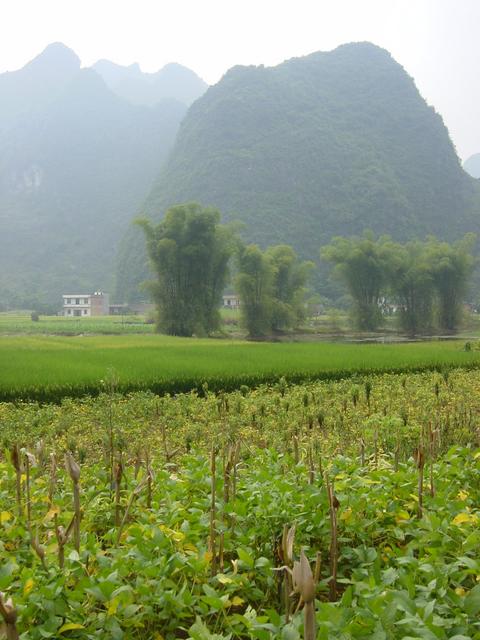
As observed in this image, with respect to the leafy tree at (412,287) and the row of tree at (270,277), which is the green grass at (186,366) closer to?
the row of tree at (270,277)

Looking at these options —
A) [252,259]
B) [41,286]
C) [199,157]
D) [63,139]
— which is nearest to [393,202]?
[199,157]

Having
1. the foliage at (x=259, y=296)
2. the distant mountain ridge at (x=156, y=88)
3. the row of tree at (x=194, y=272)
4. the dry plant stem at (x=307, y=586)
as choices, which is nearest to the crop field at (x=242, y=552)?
the dry plant stem at (x=307, y=586)

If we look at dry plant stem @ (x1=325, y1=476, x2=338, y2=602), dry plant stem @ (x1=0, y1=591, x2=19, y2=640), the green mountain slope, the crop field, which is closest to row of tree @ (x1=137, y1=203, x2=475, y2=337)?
the green mountain slope

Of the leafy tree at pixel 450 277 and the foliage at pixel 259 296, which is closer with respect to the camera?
the foliage at pixel 259 296

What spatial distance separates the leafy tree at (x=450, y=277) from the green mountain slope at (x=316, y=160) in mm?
29482

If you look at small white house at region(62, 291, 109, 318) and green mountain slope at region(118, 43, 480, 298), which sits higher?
green mountain slope at region(118, 43, 480, 298)

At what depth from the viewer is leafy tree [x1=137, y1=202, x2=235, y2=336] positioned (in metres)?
38.9

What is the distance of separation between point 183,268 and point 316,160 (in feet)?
206

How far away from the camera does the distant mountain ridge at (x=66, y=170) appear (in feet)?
332

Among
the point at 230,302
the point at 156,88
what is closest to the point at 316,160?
the point at 230,302

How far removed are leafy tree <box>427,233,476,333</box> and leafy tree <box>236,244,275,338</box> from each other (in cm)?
1283

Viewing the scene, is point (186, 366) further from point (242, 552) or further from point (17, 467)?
point (242, 552)

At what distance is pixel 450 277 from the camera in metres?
45.4

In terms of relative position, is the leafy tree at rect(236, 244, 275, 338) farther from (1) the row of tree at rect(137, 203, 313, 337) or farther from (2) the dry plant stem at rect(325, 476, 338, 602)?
(2) the dry plant stem at rect(325, 476, 338, 602)
